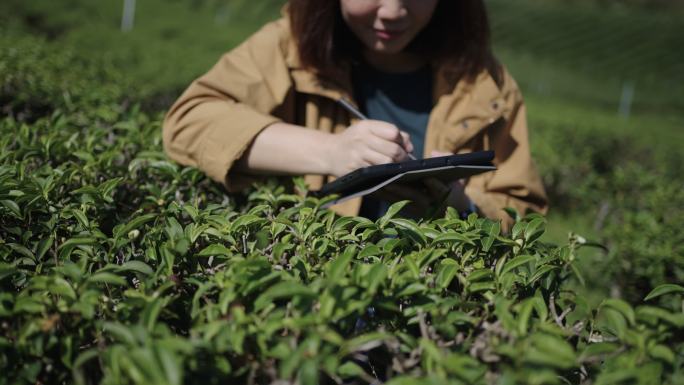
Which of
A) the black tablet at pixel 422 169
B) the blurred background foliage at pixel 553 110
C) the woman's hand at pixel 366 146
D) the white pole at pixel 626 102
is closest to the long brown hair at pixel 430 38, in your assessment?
the woman's hand at pixel 366 146

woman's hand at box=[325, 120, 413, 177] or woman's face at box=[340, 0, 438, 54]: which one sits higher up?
woman's face at box=[340, 0, 438, 54]

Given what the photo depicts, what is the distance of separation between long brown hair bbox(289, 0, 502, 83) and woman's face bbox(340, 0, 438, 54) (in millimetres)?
175

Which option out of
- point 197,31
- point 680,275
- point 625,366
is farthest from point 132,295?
point 197,31

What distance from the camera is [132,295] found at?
100cm

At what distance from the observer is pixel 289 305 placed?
988 millimetres

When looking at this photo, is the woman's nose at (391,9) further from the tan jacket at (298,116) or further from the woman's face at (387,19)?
the tan jacket at (298,116)

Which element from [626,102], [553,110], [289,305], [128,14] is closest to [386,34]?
[289,305]

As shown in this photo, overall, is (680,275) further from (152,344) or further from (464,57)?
(152,344)

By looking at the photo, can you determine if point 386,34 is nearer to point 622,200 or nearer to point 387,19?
point 387,19

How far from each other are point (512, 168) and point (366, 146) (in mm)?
875

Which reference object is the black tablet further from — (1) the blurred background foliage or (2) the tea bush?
(1) the blurred background foliage

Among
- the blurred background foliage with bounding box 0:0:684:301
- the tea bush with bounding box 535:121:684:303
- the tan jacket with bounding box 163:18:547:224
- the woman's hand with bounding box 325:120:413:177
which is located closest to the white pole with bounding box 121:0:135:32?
the blurred background foliage with bounding box 0:0:684:301

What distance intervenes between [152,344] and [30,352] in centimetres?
27

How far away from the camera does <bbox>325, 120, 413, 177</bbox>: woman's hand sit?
63.1 inches
